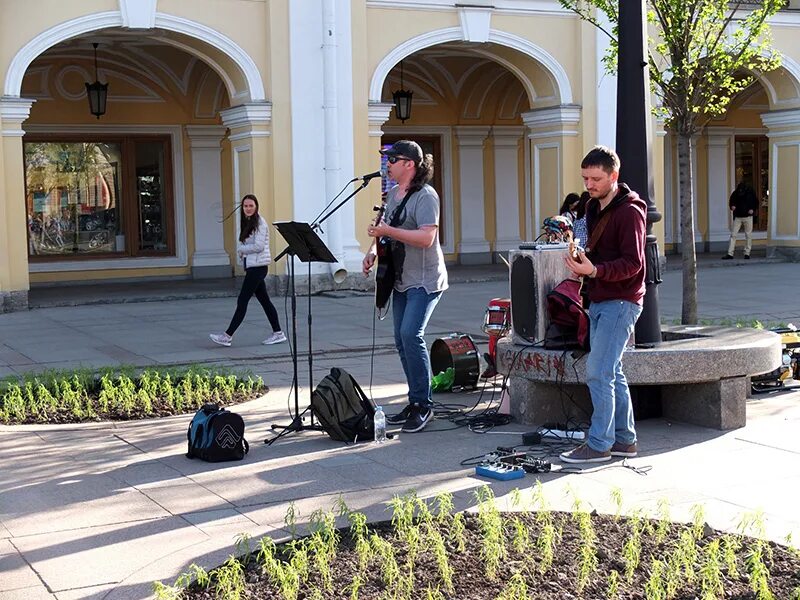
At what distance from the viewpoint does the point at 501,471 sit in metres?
6.23

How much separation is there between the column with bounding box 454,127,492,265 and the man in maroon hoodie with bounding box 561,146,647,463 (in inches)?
670

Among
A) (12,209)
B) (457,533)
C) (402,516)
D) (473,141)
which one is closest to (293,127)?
(12,209)

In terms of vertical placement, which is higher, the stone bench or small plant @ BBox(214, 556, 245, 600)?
the stone bench

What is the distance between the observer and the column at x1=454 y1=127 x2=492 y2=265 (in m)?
23.6

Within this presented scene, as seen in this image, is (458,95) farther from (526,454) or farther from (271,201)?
(526,454)

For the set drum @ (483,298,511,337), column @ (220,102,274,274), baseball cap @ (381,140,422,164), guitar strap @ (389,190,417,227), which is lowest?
drum @ (483,298,511,337)

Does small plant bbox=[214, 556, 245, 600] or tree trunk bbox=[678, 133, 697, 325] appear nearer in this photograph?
small plant bbox=[214, 556, 245, 600]

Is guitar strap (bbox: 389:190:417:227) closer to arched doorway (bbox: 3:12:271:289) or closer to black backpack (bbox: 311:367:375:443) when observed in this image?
black backpack (bbox: 311:367:375:443)

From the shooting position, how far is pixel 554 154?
2031 centimetres

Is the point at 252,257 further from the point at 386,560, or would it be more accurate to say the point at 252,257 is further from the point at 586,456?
the point at 386,560

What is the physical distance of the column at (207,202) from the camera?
21.2 m

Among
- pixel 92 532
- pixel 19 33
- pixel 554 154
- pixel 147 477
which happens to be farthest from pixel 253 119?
pixel 92 532

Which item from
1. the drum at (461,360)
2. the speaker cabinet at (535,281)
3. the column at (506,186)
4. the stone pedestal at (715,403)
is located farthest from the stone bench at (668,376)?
the column at (506,186)

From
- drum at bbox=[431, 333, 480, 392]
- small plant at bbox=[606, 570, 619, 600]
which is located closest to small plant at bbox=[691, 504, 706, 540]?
small plant at bbox=[606, 570, 619, 600]
